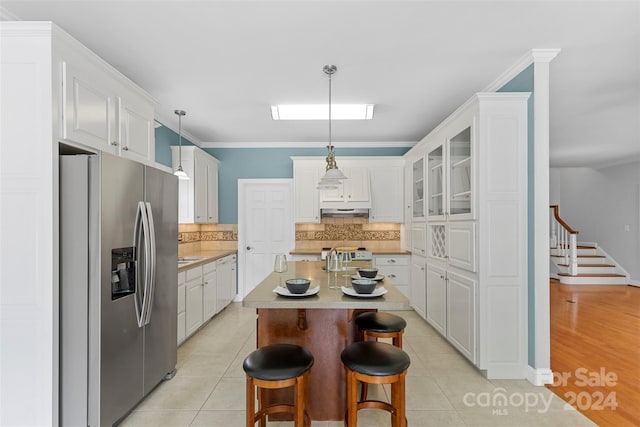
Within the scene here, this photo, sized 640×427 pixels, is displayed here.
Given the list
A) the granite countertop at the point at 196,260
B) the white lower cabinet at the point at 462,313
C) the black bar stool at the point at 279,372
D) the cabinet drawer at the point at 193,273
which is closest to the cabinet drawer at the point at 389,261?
the white lower cabinet at the point at 462,313

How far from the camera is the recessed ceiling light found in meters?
3.64

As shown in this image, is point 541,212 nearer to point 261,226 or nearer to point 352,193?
point 352,193

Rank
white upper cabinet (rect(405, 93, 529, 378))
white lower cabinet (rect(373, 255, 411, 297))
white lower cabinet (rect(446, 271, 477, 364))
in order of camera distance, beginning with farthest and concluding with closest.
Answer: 1. white lower cabinet (rect(373, 255, 411, 297))
2. white lower cabinet (rect(446, 271, 477, 364))
3. white upper cabinet (rect(405, 93, 529, 378))

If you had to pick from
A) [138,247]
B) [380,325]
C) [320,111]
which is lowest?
[380,325]

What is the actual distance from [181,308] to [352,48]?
10.0 feet

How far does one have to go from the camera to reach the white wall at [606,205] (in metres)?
7.08

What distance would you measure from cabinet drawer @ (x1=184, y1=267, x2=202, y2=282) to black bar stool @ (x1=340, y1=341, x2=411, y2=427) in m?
2.37

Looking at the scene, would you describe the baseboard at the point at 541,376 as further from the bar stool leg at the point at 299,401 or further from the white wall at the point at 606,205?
the white wall at the point at 606,205

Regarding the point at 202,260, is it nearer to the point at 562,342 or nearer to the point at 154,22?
the point at 154,22

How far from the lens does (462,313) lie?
10.0 ft

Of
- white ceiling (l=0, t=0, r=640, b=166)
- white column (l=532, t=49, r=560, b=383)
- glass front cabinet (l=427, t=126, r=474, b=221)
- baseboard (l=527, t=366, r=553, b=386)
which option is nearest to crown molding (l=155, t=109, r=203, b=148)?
white ceiling (l=0, t=0, r=640, b=166)

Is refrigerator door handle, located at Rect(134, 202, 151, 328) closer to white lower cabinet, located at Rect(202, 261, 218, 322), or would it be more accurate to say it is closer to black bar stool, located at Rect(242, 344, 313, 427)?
black bar stool, located at Rect(242, 344, 313, 427)

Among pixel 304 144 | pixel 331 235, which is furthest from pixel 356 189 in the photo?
pixel 304 144

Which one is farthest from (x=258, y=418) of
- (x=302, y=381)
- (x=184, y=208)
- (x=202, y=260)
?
(x=184, y=208)
